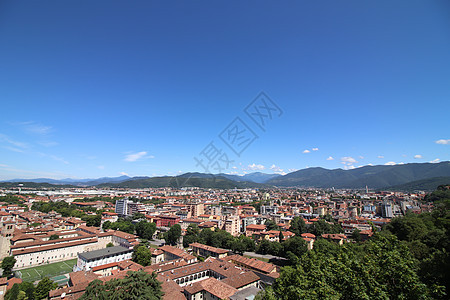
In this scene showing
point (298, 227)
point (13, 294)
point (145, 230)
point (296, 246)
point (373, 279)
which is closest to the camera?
point (373, 279)

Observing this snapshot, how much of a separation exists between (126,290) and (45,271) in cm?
1282

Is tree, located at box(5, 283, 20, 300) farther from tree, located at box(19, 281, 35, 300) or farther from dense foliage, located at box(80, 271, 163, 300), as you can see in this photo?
dense foliage, located at box(80, 271, 163, 300)

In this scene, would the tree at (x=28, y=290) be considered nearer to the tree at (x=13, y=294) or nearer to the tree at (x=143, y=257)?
the tree at (x=13, y=294)

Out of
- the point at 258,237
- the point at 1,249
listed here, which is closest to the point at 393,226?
the point at 258,237

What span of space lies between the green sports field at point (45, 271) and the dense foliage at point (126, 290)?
33.8 feet

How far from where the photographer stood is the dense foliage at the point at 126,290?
705 cm

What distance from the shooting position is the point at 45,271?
1525cm

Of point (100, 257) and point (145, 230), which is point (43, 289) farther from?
point (145, 230)

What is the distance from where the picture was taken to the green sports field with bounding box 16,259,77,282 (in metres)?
14.0

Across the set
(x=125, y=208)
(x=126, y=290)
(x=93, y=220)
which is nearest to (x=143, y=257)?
(x=126, y=290)

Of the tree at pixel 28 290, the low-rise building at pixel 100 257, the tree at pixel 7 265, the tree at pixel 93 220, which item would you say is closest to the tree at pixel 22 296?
the tree at pixel 28 290

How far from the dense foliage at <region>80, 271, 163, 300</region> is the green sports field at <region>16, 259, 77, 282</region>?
10288 millimetres

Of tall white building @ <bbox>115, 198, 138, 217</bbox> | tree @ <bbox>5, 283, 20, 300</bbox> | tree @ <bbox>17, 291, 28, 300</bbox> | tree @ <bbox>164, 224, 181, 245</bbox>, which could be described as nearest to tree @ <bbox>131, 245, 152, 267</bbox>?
tree @ <bbox>164, 224, 181, 245</bbox>

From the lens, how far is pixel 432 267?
Answer: 580 centimetres
